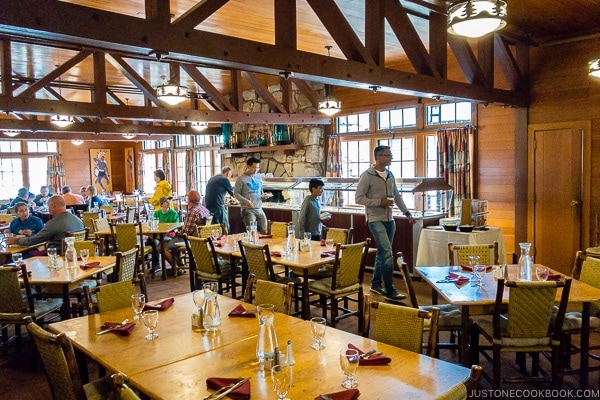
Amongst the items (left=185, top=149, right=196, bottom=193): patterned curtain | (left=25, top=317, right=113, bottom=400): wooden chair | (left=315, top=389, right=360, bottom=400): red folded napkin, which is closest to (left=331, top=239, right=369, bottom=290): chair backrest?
(left=25, top=317, right=113, bottom=400): wooden chair

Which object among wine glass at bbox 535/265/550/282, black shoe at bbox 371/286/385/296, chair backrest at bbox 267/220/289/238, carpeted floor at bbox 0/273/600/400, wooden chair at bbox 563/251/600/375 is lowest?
carpeted floor at bbox 0/273/600/400

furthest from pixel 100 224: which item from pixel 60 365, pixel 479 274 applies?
pixel 479 274

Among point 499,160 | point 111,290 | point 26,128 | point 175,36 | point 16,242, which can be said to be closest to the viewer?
point 111,290

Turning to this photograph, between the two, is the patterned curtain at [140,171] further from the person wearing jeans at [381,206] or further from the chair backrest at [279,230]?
the person wearing jeans at [381,206]

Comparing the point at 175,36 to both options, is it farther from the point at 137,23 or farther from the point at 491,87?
the point at 491,87

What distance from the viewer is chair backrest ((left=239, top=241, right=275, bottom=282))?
4648mm

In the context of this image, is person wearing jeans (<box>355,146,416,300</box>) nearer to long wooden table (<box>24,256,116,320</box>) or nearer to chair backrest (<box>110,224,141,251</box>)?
long wooden table (<box>24,256,116,320</box>)

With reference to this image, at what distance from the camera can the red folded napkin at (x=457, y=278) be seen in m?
3.67

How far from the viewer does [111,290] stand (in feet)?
10.9

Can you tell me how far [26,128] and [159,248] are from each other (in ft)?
15.2

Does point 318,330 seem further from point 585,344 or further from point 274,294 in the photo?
point 585,344

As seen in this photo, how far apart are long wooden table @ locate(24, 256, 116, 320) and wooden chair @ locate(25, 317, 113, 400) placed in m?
1.64

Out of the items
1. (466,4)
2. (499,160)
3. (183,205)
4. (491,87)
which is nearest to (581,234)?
(499,160)

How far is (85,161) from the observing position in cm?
1691
